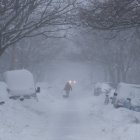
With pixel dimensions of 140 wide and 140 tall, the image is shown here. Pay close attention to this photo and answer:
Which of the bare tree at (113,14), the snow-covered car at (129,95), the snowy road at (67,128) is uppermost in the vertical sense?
the bare tree at (113,14)

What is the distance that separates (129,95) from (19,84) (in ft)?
22.7

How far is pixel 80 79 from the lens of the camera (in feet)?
301

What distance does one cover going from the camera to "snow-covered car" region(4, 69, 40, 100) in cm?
2544

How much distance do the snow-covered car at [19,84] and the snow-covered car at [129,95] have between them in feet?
18.4

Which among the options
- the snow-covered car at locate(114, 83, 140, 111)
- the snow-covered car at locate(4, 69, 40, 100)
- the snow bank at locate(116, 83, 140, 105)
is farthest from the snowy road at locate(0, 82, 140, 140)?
the snow-covered car at locate(4, 69, 40, 100)

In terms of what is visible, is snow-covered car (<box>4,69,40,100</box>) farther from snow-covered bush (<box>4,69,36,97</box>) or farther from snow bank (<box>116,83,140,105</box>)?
snow bank (<box>116,83,140,105</box>)

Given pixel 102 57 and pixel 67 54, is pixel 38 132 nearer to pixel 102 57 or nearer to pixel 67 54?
pixel 102 57

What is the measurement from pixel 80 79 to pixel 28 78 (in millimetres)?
66249

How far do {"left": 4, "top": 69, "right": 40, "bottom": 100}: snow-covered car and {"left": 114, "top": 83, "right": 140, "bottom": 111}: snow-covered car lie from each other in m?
5.61

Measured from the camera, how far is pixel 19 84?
2550 cm

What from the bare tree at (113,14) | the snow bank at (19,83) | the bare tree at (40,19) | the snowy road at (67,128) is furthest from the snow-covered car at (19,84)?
the bare tree at (113,14)

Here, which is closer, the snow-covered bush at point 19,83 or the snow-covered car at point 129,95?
the snow-covered car at point 129,95

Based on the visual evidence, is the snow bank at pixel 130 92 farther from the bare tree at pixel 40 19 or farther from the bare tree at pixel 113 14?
the bare tree at pixel 113 14

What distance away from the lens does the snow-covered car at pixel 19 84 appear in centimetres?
2544
